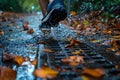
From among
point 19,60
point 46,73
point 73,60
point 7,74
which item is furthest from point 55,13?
point 46,73

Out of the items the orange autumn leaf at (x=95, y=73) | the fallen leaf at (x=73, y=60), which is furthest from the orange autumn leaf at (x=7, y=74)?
the orange autumn leaf at (x=95, y=73)

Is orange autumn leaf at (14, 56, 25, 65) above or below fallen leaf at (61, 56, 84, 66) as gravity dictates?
above

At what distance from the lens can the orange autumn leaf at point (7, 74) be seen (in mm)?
1994

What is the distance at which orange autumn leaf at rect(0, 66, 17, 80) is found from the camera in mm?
1994

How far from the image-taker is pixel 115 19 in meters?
5.51

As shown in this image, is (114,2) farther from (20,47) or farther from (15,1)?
(15,1)

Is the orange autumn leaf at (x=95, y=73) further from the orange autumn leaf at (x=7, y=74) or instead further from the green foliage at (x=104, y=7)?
the green foliage at (x=104, y=7)

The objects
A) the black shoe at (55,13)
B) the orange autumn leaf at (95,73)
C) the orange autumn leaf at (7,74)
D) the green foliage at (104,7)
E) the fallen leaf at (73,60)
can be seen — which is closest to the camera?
the orange autumn leaf at (95,73)

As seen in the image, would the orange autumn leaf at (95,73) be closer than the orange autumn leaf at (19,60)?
Yes

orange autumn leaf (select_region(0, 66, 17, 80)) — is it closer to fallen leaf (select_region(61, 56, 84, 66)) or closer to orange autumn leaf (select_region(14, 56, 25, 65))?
orange autumn leaf (select_region(14, 56, 25, 65))

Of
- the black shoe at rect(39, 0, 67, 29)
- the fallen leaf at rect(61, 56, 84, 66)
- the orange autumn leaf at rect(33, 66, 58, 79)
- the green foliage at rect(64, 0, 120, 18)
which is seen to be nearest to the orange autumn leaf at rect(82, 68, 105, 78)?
the orange autumn leaf at rect(33, 66, 58, 79)

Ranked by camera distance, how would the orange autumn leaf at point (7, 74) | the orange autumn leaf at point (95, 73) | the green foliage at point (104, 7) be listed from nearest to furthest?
the orange autumn leaf at point (95, 73) < the orange autumn leaf at point (7, 74) < the green foliage at point (104, 7)

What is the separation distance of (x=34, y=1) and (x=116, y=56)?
88.6ft

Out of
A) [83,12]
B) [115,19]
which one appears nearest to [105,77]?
[115,19]
